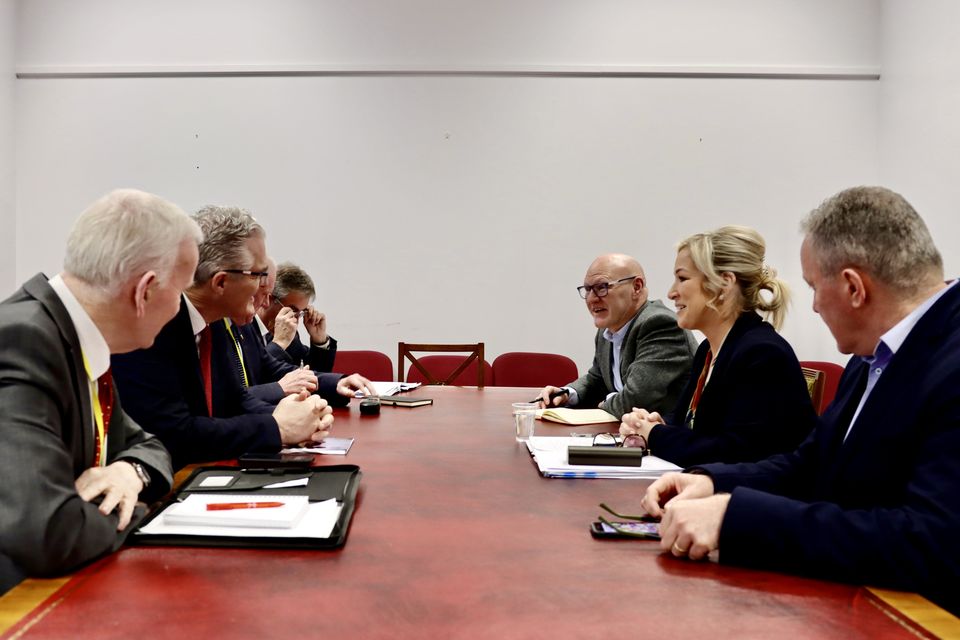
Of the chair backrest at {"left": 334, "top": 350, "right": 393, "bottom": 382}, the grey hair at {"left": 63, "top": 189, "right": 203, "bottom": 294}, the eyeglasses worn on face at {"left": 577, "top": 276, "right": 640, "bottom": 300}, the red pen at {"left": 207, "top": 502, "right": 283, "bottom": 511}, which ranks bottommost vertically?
the chair backrest at {"left": 334, "top": 350, "right": 393, "bottom": 382}

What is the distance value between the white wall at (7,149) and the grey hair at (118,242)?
4845 millimetres

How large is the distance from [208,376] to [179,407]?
1.06ft

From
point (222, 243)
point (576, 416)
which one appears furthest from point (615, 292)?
point (222, 243)

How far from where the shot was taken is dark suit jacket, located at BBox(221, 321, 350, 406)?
293cm

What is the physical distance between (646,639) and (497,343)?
4.62 meters

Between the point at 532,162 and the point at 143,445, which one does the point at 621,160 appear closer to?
the point at 532,162

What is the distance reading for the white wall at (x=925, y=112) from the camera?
14.8ft

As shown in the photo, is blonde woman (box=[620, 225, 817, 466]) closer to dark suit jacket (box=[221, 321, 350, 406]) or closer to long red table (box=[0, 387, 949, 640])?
long red table (box=[0, 387, 949, 640])

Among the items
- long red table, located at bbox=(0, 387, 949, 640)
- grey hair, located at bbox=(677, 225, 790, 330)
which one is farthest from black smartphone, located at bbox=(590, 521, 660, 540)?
grey hair, located at bbox=(677, 225, 790, 330)

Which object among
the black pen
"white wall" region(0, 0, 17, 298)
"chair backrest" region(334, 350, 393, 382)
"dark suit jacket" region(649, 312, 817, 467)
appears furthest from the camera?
"white wall" region(0, 0, 17, 298)

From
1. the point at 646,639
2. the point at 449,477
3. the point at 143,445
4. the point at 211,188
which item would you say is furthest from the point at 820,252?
the point at 211,188

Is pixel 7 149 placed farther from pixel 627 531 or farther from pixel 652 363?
pixel 627 531

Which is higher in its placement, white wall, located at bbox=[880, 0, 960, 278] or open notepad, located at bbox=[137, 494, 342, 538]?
white wall, located at bbox=[880, 0, 960, 278]

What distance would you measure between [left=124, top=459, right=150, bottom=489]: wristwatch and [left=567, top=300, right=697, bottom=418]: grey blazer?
1.94 m
